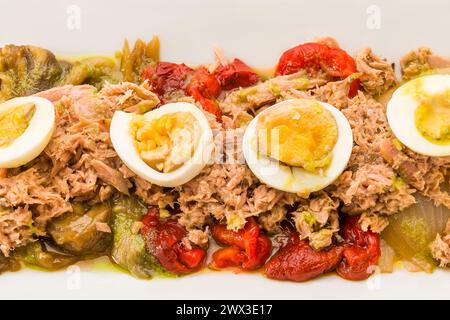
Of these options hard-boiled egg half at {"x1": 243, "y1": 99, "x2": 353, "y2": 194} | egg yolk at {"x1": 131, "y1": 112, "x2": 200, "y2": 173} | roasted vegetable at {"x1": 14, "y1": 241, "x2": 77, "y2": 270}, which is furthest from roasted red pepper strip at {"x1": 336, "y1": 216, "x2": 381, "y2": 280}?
roasted vegetable at {"x1": 14, "y1": 241, "x2": 77, "y2": 270}

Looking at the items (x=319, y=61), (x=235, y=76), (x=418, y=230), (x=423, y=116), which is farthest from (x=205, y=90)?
(x=418, y=230)

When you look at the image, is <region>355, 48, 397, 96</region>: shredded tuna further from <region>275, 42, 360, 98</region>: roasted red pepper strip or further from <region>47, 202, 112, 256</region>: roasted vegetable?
<region>47, 202, 112, 256</region>: roasted vegetable

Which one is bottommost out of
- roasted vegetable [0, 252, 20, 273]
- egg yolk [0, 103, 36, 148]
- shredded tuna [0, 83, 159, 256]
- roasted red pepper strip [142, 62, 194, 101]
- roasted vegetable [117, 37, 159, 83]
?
roasted vegetable [0, 252, 20, 273]

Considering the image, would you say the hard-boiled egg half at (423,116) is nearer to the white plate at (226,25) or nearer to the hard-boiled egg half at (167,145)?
the white plate at (226,25)

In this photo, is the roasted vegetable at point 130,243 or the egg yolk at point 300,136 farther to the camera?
the roasted vegetable at point 130,243

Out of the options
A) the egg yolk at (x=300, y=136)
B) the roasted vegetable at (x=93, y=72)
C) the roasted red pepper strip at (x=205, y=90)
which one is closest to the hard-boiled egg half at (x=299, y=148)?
the egg yolk at (x=300, y=136)

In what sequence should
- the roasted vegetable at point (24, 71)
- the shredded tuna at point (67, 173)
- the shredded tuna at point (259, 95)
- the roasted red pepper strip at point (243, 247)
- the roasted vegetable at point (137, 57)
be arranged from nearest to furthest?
the shredded tuna at point (67, 173) → the roasted red pepper strip at point (243, 247) → the shredded tuna at point (259, 95) → the roasted vegetable at point (24, 71) → the roasted vegetable at point (137, 57)

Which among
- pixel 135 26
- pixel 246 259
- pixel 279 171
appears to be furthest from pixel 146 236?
pixel 135 26

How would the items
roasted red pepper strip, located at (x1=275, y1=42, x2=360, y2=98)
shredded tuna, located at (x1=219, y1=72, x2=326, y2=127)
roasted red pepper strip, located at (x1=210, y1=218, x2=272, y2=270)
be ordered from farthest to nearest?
1. roasted red pepper strip, located at (x1=275, y1=42, x2=360, y2=98)
2. shredded tuna, located at (x1=219, y1=72, x2=326, y2=127)
3. roasted red pepper strip, located at (x1=210, y1=218, x2=272, y2=270)
